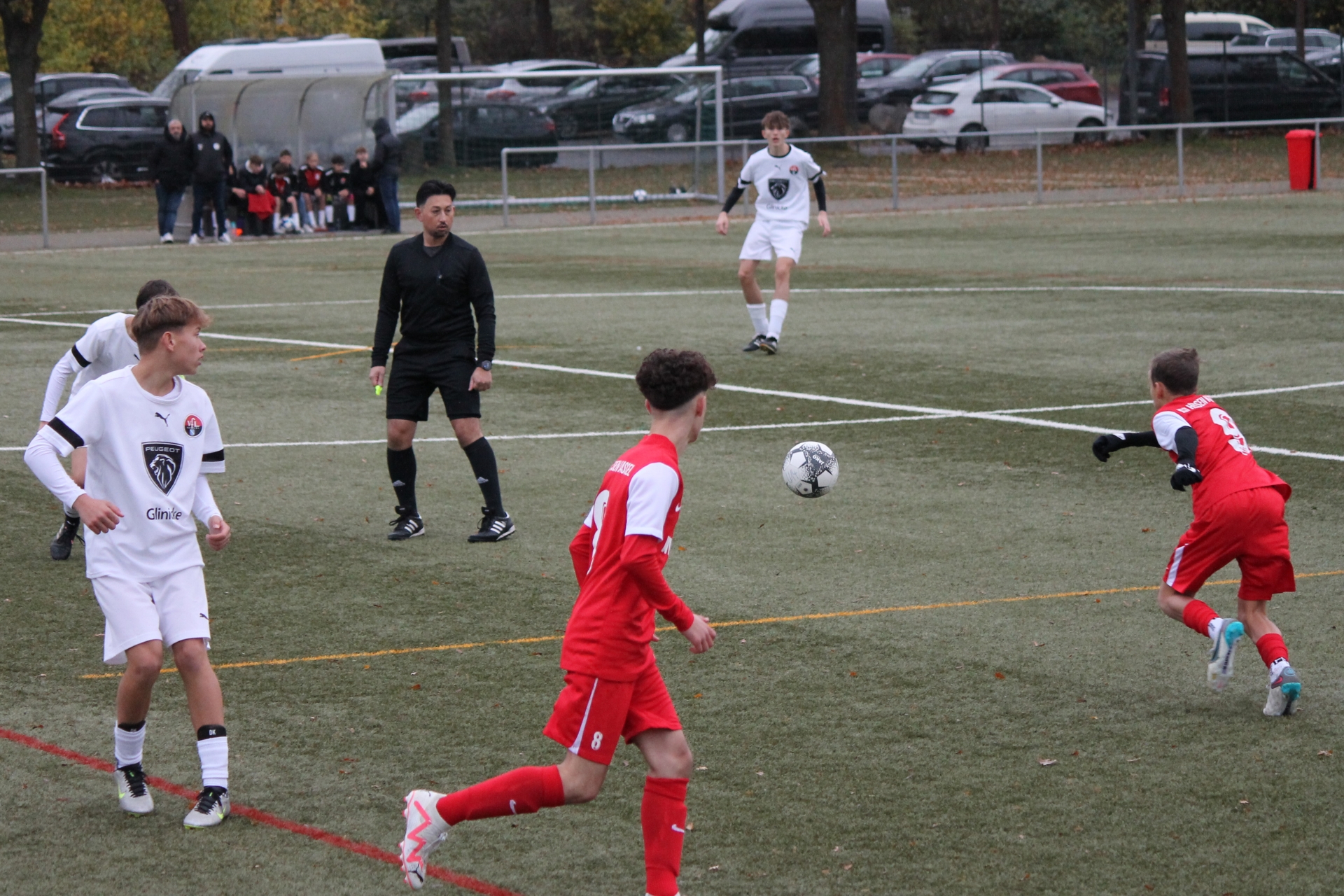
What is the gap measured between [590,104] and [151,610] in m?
34.9

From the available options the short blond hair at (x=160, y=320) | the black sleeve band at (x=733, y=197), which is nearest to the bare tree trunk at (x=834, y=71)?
the black sleeve band at (x=733, y=197)

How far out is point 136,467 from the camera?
222 inches

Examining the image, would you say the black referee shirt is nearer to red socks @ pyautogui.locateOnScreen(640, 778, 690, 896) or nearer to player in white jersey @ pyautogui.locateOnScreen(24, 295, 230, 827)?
player in white jersey @ pyautogui.locateOnScreen(24, 295, 230, 827)

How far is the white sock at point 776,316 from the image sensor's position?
1655 cm

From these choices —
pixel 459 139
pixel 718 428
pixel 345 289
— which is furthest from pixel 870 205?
pixel 718 428

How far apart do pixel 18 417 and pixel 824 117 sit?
34.4m

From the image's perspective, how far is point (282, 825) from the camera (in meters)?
5.64

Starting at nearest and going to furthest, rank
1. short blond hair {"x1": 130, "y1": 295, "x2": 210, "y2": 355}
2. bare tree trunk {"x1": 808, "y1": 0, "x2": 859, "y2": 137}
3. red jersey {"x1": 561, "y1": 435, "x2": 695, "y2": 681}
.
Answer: red jersey {"x1": 561, "y1": 435, "x2": 695, "y2": 681}
short blond hair {"x1": 130, "y1": 295, "x2": 210, "y2": 355}
bare tree trunk {"x1": 808, "y1": 0, "x2": 859, "y2": 137}

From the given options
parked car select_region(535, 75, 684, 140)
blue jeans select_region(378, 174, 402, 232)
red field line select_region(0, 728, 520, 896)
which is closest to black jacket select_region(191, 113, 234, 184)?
blue jeans select_region(378, 174, 402, 232)

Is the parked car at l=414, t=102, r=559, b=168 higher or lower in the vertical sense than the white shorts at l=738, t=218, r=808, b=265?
higher

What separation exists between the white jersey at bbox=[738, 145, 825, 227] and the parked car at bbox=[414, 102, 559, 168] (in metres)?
20.7

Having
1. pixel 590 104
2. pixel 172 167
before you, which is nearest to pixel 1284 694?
pixel 172 167

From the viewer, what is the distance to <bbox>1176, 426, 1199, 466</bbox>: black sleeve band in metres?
6.49

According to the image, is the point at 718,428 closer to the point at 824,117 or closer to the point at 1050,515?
the point at 1050,515
